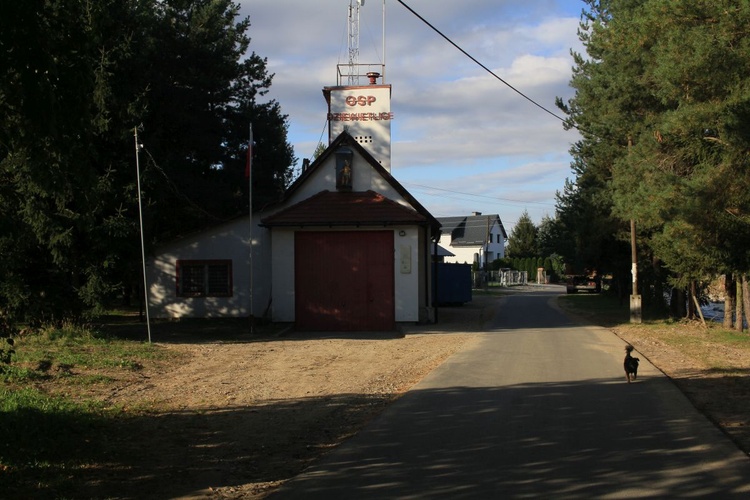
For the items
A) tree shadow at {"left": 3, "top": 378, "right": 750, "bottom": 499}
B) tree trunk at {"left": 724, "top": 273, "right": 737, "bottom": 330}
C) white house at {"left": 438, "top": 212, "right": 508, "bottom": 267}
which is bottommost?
tree shadow at {"left": 3, "top": 378, "right": 750, "bottom": 499}

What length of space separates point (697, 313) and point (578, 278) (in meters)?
27.8

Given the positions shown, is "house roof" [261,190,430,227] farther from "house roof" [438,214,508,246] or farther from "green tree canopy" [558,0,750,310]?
"house roof" [438,214,508,246]

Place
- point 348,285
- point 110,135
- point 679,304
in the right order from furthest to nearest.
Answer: point 679,304 → point 348,285 → point 110,135

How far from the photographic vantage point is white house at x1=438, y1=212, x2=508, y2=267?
9035cm

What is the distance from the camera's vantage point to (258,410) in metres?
9.99

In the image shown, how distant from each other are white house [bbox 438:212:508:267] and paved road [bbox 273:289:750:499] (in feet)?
245

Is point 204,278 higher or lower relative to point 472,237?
lower

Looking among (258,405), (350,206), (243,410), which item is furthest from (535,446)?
(350,206)

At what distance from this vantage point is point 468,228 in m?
95.1

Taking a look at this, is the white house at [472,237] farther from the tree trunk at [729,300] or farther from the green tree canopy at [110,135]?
the tree trunk at [729,300]

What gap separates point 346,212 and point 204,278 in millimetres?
6161

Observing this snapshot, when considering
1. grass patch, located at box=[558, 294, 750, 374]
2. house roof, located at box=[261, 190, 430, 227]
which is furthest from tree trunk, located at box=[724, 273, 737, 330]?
house roof, located at box=[261, 190, 430, 227]

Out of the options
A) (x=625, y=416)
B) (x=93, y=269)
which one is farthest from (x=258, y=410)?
(x=93, y=269)

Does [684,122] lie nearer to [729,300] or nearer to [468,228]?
[729,300]
